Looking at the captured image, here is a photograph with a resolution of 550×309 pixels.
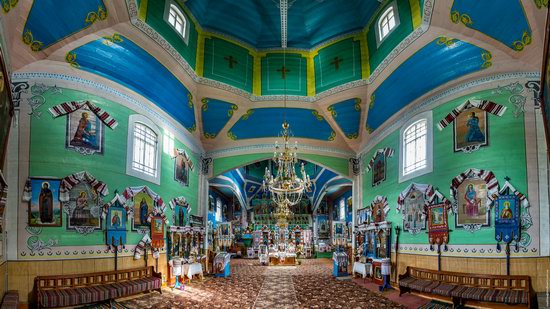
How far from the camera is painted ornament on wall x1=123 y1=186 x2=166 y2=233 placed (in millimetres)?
11078

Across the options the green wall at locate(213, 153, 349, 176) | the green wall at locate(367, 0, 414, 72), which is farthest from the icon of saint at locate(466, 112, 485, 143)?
the green wall at locate(213, 153, 349, 176)

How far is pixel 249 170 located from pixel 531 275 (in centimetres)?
2423

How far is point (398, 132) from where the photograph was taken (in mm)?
13172

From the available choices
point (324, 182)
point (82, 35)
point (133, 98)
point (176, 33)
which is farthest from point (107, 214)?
point (324, 182)

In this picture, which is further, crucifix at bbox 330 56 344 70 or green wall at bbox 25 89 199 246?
crucifix at bbox 330 56 344 70

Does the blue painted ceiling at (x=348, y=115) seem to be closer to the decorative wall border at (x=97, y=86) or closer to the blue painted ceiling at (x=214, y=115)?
the blue painted ceiling at (x=214, y=115)

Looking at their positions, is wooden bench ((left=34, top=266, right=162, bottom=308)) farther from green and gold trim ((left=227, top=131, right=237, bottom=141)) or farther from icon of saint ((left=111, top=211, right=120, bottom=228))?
green and gold trim ((left=227, top=131, right=237, bottom=141))

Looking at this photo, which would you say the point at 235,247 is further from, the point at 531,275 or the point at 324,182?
the point at 531,275

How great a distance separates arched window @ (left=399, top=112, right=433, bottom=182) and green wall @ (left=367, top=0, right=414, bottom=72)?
2.27m

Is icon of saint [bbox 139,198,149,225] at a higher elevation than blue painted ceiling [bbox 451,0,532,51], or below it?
below

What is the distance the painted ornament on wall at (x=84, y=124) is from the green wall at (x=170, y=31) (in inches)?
107

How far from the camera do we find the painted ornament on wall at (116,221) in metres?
10.1

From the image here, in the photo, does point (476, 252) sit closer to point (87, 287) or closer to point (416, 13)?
point (416, 13)

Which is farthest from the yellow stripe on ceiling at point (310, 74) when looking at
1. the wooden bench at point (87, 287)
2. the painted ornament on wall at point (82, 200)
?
the wooden bench at point (87, 287)
